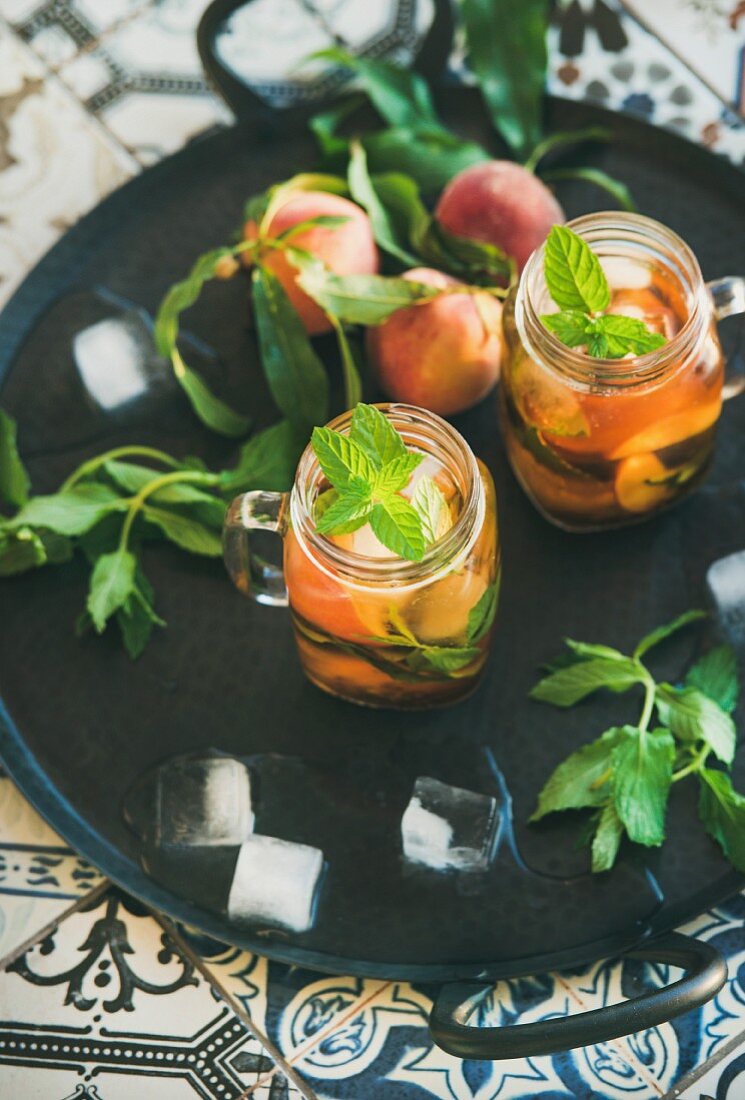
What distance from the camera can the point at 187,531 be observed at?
0.78 metres

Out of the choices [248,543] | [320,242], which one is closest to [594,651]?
[248,543]

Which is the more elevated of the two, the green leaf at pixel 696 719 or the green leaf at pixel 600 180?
the green leaf at pixel 600 180

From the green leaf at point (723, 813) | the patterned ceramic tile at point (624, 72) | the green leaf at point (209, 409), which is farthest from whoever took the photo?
the patterned ceramic tile at point (624, 72)

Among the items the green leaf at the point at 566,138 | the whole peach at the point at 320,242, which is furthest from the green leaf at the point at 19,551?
the green leaf at the point at 566,138

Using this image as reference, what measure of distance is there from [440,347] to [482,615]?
0.20m

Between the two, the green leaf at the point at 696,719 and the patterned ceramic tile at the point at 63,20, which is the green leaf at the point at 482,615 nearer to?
the green leaf at the point at 696,719

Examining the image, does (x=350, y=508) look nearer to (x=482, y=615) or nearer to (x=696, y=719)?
(x=482, y=615)

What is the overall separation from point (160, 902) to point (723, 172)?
2.09 ft

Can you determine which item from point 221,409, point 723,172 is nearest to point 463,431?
point 221,409

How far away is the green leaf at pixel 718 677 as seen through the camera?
0.73m

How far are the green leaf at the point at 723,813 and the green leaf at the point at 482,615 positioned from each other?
157 millimetres

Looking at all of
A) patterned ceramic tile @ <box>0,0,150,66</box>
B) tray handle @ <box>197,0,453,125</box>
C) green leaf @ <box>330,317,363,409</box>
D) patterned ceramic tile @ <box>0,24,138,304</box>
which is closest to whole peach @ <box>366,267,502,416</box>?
green leaf @ <box>330,317,363,409</box>

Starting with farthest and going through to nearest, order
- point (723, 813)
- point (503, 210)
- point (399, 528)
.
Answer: point (503, 210)
point (723, 813)
point (399, 528)

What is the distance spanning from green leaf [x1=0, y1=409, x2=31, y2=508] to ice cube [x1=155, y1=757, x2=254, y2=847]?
0.21 meters
